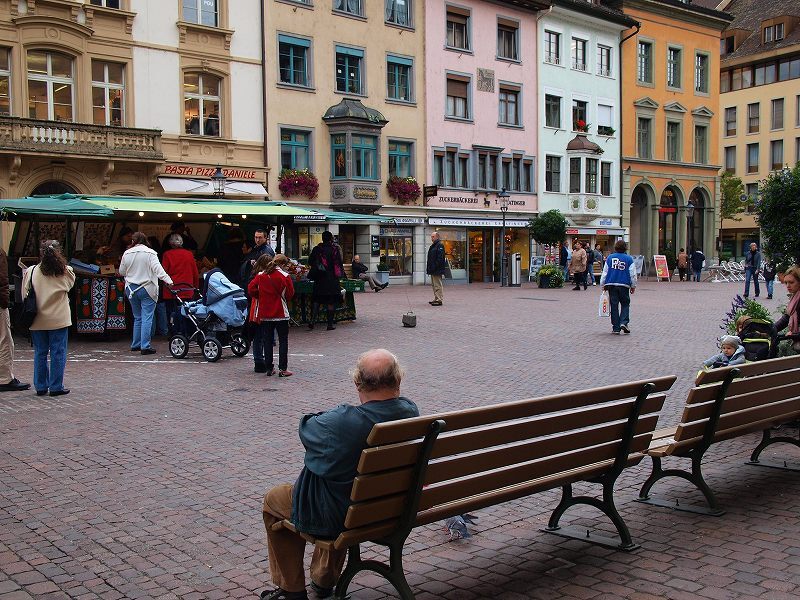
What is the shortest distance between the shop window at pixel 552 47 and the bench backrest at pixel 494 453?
40772 millimetres

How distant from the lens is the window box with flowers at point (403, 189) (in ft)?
118

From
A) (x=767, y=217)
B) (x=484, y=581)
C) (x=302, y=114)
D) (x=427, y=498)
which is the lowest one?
(x=484, y=581)

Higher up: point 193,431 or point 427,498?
point 427,498

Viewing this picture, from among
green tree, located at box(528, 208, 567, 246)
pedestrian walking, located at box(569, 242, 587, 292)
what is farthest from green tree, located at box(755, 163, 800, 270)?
green tree, located at box(528, 208, 567, 246)

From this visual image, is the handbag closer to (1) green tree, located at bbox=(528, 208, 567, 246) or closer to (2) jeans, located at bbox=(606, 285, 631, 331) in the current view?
(2) jeans, located at bbox=(606, 285, 631, 331)

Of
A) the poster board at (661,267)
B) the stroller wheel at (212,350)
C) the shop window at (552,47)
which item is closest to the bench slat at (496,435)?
the stroller wheel at (212,350)

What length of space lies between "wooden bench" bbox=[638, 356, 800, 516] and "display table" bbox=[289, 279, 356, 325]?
12.4 m

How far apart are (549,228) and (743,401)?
112ft

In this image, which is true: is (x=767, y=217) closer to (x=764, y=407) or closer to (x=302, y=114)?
(x=764, y=407)

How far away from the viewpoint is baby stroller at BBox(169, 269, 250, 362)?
12938 millimetres

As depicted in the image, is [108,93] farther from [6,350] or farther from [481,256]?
[6,350]

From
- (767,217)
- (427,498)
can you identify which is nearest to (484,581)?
(427,498)

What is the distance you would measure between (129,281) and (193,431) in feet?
21.1

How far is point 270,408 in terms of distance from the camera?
9016 millimetres
